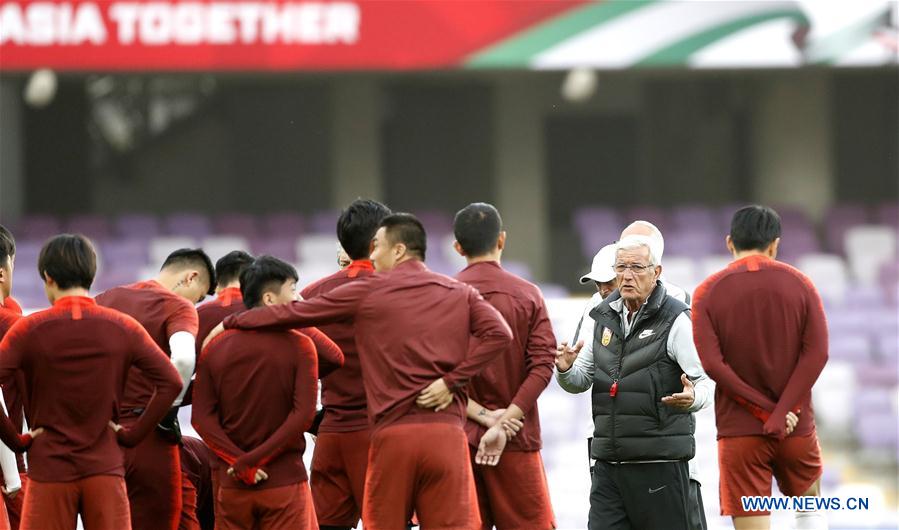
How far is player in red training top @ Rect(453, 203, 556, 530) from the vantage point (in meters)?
6.13

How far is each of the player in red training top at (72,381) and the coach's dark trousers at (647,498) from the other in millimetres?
1886

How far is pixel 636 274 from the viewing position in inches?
235

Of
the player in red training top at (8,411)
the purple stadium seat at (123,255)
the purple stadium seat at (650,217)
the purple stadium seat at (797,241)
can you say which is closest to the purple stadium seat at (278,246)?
the purple stadium seat at (123,255)

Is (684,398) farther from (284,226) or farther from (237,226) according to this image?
(237,226)

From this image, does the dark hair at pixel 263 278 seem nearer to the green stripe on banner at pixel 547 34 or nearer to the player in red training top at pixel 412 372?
the player in red training top at pixel 412 372

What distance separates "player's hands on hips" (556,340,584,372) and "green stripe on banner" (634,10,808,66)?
9129 mm

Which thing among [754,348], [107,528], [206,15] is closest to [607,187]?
[206,15]

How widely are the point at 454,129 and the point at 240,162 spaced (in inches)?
110

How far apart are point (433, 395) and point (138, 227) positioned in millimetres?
12151

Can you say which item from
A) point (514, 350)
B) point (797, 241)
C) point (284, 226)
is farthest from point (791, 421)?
point (284, 226)

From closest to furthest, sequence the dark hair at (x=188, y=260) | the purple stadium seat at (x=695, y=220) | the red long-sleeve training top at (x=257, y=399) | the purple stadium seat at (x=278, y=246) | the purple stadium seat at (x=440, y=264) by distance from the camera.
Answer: the red long-sleeve training top at (x=257, y=399), the dark hair at (x=188, y=260), the purple stadium seat at (x=440, y=264), the purple stadium seat at (x=278, y=246), the purple stadium seat at (x=695, y=220)

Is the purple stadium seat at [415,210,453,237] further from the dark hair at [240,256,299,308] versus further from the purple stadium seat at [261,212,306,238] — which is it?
the dark hair at [240,256,299,308]

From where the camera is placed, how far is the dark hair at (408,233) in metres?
5.65

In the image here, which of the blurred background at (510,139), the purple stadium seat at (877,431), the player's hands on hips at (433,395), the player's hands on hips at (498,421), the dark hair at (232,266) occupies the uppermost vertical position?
the blurred background at (510,139)
